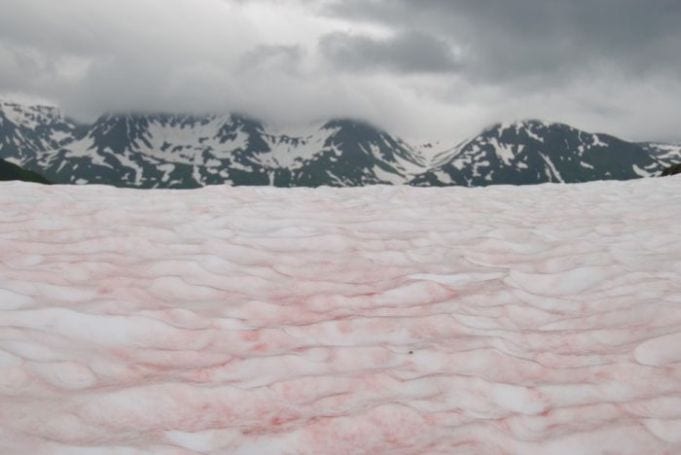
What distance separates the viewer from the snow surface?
5.08 m

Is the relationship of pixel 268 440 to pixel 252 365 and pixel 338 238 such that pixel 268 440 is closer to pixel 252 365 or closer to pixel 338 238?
pixel 252 365

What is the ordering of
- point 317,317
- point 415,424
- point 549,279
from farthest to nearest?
point 549,279 → point 317,317 → point 415,424

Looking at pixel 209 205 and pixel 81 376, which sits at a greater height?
pixel 209 205

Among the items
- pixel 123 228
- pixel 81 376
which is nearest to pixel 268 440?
pixel 81 376

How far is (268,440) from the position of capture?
192 inches

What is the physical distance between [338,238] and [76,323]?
18.9ft

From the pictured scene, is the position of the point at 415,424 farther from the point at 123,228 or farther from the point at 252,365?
the point at 123,228

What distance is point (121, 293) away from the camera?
810cm

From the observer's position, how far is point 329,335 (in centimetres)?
727

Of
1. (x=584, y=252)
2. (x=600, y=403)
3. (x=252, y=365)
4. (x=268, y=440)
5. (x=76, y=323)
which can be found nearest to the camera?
(x=268, y=440)

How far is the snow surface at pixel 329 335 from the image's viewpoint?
5078 mm

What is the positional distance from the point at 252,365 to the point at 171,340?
3.94 feet

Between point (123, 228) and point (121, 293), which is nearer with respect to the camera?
point (121, 293)

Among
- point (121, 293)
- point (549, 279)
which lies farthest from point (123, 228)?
point (549, 279)
